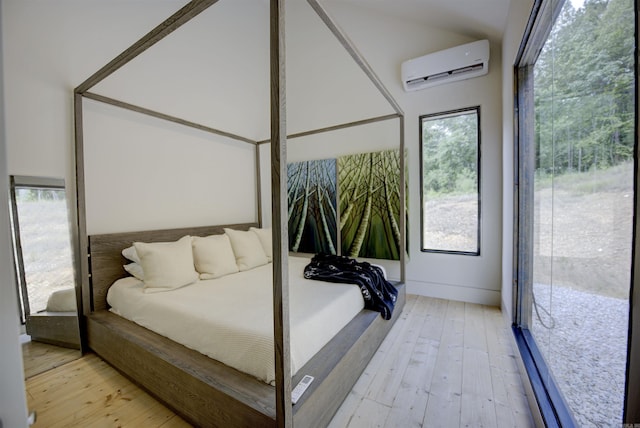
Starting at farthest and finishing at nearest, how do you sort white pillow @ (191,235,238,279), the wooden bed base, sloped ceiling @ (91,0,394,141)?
sloped ceiling @ (91,0,394,141), white pillow @ (191,235,238,279), the wooden bed base

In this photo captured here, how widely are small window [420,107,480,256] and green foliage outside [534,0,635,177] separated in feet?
5.00

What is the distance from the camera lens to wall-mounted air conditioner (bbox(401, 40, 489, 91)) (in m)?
2.79

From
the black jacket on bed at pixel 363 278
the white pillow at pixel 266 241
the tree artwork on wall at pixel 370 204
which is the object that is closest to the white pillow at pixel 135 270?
the white pillow at pixel 266 241

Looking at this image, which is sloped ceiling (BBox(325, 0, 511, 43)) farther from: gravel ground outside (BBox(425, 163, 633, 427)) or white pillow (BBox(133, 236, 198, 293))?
white pillow (BBox(133, 236, 198, 293))

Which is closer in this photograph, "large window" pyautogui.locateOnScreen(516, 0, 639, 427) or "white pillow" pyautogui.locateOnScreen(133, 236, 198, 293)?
"large window" pyautogui.locateOnScreen(516, 0, 639, 427)

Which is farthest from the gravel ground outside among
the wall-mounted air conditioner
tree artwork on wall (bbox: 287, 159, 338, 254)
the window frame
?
the window frame

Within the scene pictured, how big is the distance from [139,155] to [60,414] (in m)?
2.05

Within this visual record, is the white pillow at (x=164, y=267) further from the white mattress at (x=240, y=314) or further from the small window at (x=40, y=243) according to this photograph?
Answer: the small window at (x=40, y=243)

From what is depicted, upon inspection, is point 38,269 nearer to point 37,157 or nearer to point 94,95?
point 37,157

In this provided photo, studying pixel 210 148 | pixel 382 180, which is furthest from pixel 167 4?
pixel 382 180

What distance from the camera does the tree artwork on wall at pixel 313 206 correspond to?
12.4 feet

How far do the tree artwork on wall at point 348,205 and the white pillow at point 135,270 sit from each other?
212 cm

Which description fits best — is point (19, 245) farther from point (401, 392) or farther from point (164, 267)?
point (401, 392)

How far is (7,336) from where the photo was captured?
15.3 inches
